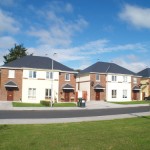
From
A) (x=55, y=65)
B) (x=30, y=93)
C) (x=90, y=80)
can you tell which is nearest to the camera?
(x=30, y=93)

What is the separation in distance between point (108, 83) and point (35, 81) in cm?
1604

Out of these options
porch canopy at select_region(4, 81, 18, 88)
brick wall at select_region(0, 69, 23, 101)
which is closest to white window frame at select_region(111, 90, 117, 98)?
brick wall at select_region(0, 69, 23, 101)

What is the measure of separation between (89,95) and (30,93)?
12492 mm

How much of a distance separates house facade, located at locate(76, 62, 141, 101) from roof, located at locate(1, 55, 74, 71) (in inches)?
259

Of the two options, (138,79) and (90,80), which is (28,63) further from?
(138,79)

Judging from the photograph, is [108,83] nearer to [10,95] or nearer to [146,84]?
[146,84]

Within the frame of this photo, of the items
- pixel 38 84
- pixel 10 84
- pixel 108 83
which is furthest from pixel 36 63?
pixel 108 83

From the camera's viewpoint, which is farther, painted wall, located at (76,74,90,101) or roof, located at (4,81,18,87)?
painted wall, located at (76,74,90,101)

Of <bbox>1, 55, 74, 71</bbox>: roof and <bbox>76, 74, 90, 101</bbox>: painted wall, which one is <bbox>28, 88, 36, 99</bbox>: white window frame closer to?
<bbox>1, 55, 74, 71</bbox>: roof

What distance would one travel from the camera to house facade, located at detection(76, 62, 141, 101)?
53.8 meters

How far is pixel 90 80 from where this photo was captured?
176 feet

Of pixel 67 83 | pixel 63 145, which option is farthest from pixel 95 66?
pixel 63 145

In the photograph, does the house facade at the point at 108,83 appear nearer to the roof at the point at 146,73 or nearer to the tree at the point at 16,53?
the roof at the point at 146,73

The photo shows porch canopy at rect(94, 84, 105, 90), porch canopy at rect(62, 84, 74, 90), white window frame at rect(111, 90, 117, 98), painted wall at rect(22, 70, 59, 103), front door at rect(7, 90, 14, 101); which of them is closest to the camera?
front door at rect(7, 90, 14, 101)
